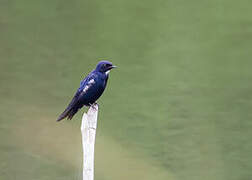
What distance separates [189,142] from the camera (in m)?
6.36

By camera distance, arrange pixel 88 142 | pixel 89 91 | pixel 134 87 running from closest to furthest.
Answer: pixel 88 142
pixel 89 91
pixel 134 87

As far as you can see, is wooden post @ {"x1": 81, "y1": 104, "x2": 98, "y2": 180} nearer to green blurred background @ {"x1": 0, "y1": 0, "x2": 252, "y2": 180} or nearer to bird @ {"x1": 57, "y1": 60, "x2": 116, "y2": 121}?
bird @ {"x1": 57, "y1": 60, "x2": 116, "y2": 121}

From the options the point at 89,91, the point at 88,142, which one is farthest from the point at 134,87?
the point at 88,142

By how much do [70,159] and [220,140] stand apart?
1348 mm

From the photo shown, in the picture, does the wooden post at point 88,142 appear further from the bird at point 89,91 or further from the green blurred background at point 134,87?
the green blurred background at point 134,87

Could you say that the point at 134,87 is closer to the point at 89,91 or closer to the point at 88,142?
the point at 89,91

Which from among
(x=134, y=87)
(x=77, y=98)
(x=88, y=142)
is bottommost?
(x=88, y=142)

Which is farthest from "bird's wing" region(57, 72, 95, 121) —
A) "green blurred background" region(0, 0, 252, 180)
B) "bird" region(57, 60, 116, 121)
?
"green blurred background" region(0, 0, 252, 180)

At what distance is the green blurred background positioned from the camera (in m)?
6.18

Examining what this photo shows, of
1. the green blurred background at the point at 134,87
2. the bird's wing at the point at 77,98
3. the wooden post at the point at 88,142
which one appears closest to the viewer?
the wooden post at the point at 88,142

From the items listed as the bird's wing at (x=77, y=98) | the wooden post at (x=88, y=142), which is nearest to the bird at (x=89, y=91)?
the bird's wing at (x=77, y=98)

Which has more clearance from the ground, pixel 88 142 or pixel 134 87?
pixel 134 87

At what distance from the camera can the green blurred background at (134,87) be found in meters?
6.18

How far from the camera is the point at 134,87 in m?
7.02
